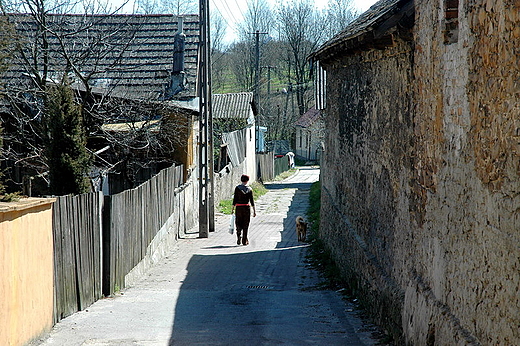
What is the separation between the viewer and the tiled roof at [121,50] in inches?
651

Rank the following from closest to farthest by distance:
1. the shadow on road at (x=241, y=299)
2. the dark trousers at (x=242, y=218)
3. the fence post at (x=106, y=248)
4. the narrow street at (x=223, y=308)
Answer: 1. the narrow street at (x=223, y=308)
2. the shadow on road at (x=241, y=299)
3. the fence post at (x=106, y=248)
4. the dark trousers at (x=242, y=218)

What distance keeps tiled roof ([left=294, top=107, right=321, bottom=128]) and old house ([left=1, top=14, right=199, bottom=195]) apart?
38.6 m

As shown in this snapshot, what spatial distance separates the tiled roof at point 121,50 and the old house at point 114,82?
0.03m

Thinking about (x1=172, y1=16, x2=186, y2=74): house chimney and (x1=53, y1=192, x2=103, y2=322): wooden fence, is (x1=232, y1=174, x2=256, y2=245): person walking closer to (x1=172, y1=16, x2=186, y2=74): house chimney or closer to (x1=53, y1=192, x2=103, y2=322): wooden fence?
(x1=172, y1=16, x2=186, y2=74): house chimney

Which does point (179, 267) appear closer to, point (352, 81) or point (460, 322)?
point (352, 81)

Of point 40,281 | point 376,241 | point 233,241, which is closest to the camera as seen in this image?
point 40,281

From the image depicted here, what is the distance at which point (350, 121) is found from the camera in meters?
12.1

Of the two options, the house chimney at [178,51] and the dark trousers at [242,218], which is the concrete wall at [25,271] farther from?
the house chimney at [178,51]

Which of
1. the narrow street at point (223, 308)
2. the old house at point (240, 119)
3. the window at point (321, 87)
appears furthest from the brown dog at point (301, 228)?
the old house at point (240, 119)

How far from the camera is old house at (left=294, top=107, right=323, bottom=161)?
59406 mm

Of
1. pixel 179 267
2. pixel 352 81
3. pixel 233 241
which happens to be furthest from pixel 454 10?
pixel 233 241

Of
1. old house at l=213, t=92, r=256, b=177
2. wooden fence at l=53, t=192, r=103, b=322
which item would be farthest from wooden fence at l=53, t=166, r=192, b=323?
old house at l=213, t=92, r=256, b=177

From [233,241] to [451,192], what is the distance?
13393 millimetres

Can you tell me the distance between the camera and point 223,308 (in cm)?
961
